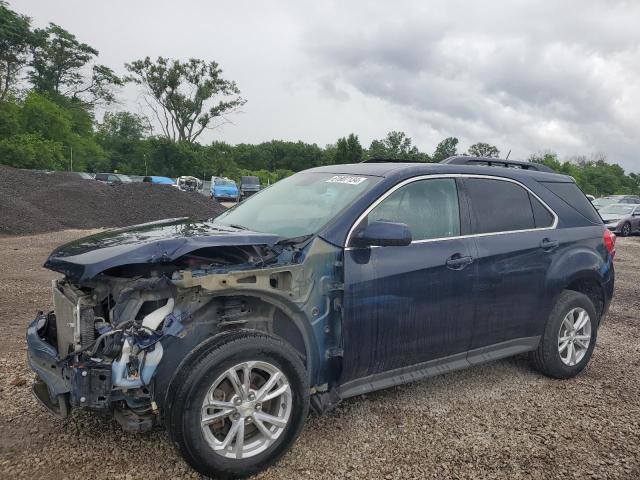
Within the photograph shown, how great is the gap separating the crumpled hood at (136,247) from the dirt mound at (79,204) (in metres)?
12.8

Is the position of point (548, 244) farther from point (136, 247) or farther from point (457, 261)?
point (136, 247)

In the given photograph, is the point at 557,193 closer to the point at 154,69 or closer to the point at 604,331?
the point at 604,331

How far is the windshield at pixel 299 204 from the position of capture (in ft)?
11.2

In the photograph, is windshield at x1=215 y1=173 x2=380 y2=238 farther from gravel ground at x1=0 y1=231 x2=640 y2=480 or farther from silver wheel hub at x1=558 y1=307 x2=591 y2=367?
silver wheel hub at x1=558 y1=307 x2=591 y2=367

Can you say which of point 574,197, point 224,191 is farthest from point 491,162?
point 224,191

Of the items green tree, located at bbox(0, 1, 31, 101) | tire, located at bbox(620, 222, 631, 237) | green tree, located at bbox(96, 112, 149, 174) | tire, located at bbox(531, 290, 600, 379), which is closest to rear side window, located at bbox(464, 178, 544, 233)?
tire, located at bbox(531, 290, 600, 379)

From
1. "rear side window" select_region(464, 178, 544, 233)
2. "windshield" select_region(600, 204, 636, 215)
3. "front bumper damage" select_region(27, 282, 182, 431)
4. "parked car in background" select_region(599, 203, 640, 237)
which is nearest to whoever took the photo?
"front bumper damage" select_region(27, 282, 182, 431)

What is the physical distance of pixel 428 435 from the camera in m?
3.35

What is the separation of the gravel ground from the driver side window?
1.32 metres

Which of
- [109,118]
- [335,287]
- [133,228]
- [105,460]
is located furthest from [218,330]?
[109,118]

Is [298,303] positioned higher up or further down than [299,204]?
further down

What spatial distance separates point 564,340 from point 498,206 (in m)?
1.37

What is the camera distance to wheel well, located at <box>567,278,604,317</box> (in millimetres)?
4557

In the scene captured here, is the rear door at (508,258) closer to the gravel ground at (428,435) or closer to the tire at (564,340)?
the tire at (564,340)
